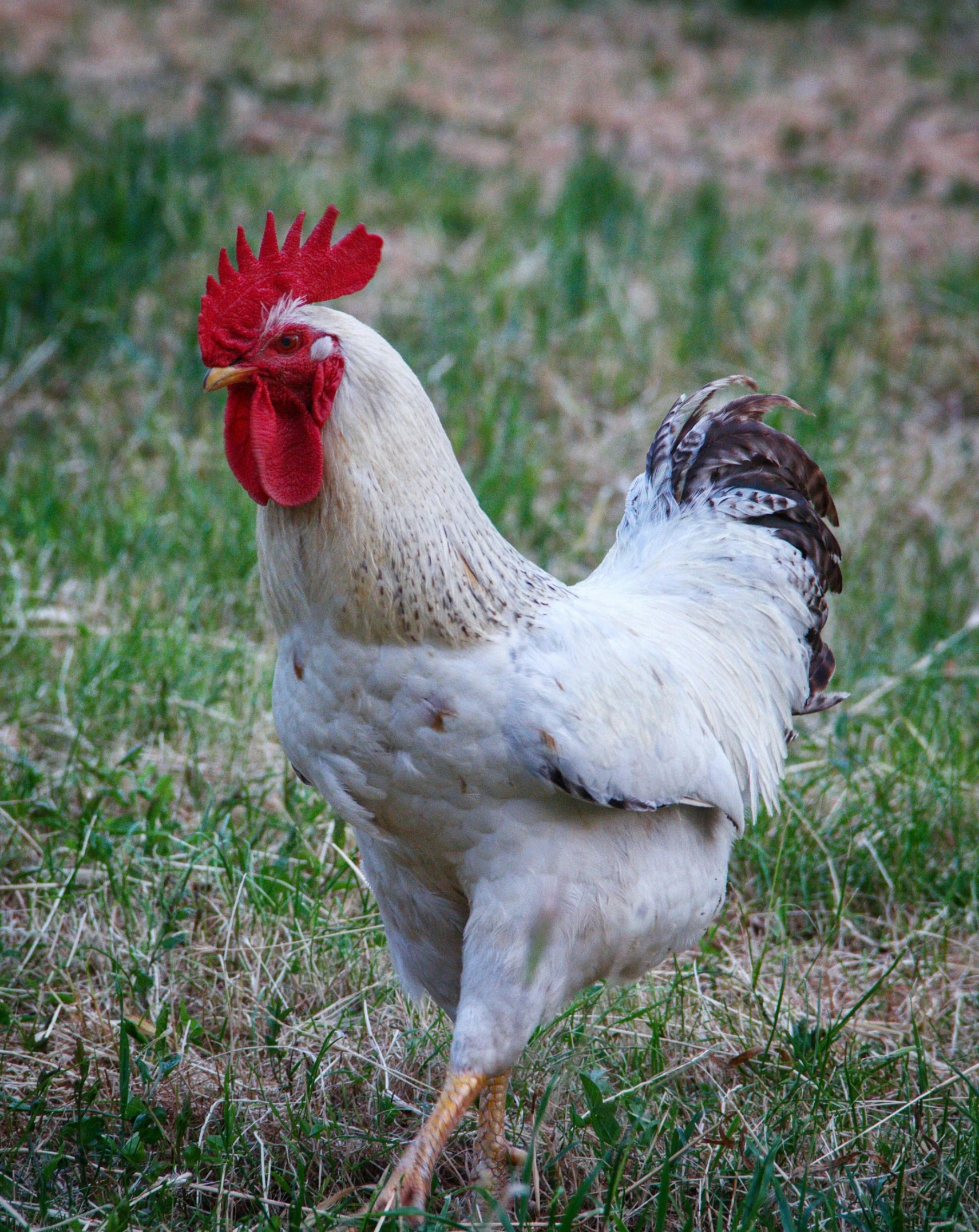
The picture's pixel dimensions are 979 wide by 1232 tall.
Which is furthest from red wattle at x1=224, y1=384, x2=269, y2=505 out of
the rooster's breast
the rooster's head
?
the rooster's breast

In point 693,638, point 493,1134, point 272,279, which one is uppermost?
point 272,279

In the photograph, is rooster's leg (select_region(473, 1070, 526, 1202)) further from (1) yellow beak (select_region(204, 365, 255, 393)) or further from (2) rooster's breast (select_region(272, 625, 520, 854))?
(1) yellow beak (select_region(204, 365, 255, 393))

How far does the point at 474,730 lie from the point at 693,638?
2.63 feet

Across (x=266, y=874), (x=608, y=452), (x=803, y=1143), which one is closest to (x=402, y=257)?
(x=608, y=452)

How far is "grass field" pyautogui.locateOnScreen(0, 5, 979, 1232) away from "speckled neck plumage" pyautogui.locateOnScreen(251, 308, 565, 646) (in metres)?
0.94

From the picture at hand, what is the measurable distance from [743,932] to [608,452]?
9.09 ft

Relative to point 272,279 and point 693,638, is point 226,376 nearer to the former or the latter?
point 272,279

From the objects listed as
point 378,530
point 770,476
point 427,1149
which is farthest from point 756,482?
point 427,1149

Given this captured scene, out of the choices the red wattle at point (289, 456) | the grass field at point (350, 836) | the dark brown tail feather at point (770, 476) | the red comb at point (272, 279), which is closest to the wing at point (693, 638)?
the dark brown tail feather at point (770, 476)

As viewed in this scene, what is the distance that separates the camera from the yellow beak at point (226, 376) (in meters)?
2.26

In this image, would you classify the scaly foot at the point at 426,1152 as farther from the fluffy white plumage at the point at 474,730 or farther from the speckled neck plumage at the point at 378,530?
the speckled neck plumage at the point at 378,530

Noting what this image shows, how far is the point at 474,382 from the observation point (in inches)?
225

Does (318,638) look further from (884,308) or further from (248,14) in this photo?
(248,14)

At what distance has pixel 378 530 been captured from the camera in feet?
7.53
